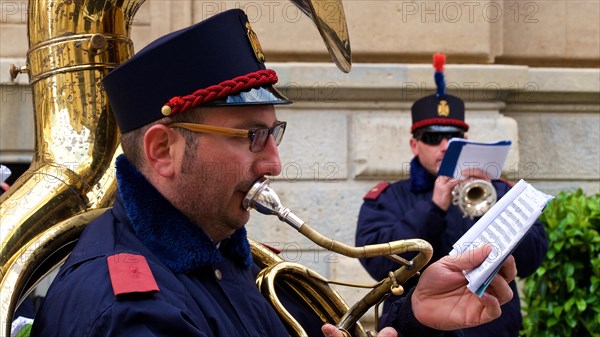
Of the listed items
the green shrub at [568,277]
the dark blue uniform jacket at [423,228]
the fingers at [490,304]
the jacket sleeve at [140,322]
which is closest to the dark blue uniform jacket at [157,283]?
the jacket sleeve at [140,322]

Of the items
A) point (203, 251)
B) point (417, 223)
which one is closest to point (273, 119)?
point (203, 251)

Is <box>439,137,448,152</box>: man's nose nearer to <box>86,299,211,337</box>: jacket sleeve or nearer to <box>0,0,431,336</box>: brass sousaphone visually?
<box>0,0,431,336</box>: brass sousaphone

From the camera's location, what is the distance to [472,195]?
452cm

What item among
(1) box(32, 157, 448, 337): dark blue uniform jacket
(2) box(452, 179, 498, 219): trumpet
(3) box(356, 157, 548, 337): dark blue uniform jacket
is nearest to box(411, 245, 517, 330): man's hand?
(1) box(32, 157, 448, 337): dark blue uniform jacket

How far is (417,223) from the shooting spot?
4.46 meters

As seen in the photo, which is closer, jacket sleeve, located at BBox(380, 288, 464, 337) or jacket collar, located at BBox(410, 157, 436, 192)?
jacket sleeve, located at BBox(380, 288, 464, 337)

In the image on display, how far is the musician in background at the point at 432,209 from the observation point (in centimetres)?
440

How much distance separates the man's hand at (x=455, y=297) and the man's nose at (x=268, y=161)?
18.4 inches

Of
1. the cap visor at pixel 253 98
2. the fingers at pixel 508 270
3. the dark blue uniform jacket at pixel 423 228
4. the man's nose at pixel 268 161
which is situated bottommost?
the dark blue uniform jacket at pixel 423 228

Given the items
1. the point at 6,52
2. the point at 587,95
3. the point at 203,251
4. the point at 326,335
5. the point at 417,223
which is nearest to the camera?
the point at 203,251

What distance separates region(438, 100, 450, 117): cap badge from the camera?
16.1 feet

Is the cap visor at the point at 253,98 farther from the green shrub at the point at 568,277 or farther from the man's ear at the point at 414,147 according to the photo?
the green shrub at the point at 568,277

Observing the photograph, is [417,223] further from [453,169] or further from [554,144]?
[554,144]

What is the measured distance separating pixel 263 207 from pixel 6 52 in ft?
12.4
